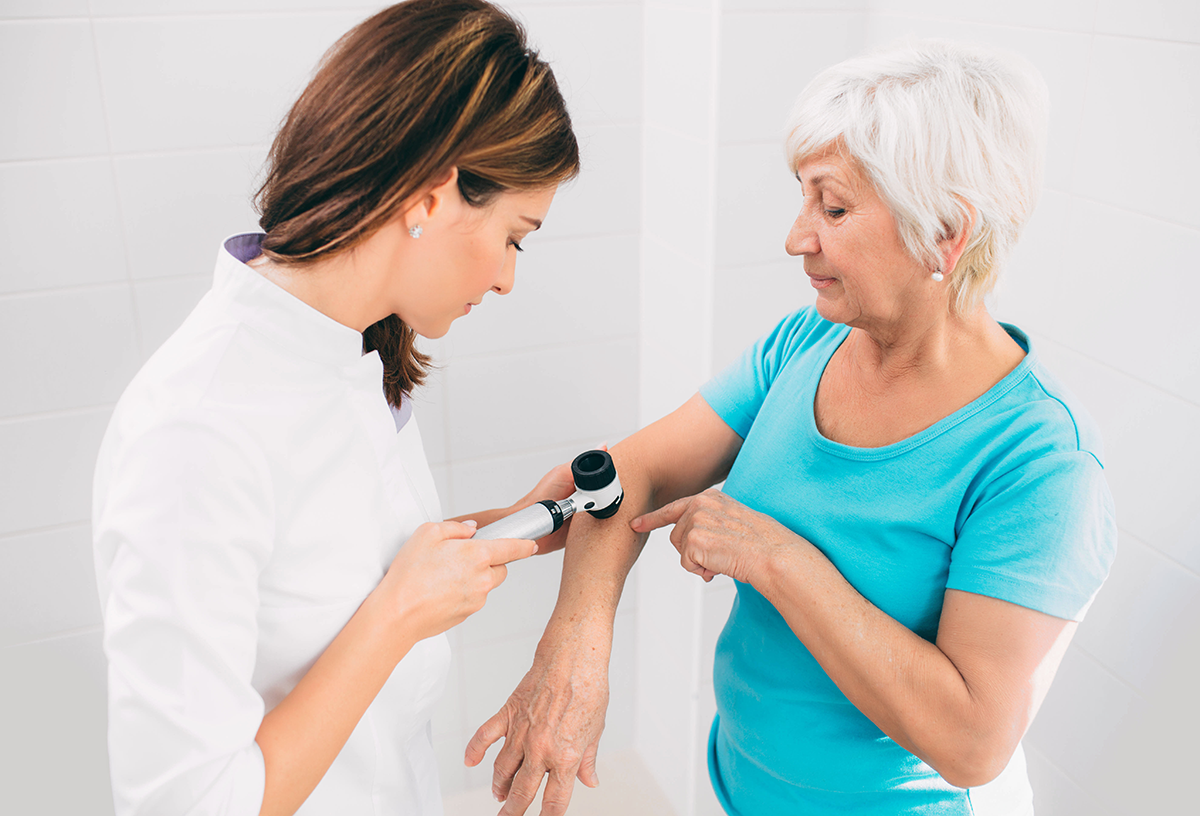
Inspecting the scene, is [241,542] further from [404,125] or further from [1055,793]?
[1055,793]

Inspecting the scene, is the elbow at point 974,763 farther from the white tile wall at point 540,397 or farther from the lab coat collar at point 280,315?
the white tile wall at point 540,397

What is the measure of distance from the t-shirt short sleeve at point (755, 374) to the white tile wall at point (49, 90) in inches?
43.7

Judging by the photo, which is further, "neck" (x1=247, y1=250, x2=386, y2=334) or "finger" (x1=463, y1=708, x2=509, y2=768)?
"finger" (x1=463, y1=708, x2=509, y2=768)

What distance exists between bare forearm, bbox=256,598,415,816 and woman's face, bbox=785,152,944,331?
2.01 feet

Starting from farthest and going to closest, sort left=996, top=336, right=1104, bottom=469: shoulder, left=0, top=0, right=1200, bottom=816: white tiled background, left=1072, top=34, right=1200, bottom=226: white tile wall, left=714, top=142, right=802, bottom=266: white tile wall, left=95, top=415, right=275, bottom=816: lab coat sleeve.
Result: 1. left=714, top=142, right=802, bottom=266: white tile wall
2. left=0, top=0, right=1200, bottom=816: white tiled background
3. left=1072, top=34, right=1200, bottom=226: white tile wall
4. left=996, top=336, right=1104, bottom=469: shoulder
5. left=95, top=415, right=275, bottom=816: lab coat sleeve

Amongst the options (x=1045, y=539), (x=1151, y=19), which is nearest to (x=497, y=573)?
(x=1045, y=539)

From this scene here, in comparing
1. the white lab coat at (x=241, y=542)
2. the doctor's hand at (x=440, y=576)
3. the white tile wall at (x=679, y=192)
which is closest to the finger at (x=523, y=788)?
the white lab coat at (x=241, y=542)

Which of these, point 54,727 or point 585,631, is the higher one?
point 585,631

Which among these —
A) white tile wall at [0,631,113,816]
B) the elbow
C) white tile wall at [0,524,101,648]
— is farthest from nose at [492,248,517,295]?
white tile wall at [0,631,113,816]

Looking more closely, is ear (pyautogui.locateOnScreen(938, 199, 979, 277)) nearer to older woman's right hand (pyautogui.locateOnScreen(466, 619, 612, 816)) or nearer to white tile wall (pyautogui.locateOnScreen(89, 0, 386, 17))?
older woman's right hand (pyautogui.locateOnScreen(466, 619, 612, 816))

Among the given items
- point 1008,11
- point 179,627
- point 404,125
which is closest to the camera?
point 179,627

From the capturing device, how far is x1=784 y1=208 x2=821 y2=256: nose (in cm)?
105

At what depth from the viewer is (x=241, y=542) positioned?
2.57 ft

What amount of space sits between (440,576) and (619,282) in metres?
1.16
